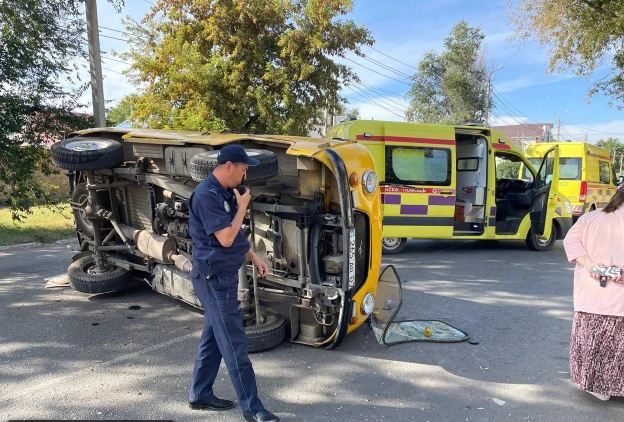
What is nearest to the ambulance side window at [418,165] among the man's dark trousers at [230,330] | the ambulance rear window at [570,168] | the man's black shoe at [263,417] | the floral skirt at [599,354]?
the ambulance rear window at [570,168]

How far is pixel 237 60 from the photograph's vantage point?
13.6 m

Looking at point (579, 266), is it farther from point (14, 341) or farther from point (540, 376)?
point (14, 341)

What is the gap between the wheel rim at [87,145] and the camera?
194 inches

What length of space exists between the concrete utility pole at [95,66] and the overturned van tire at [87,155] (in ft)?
13.6

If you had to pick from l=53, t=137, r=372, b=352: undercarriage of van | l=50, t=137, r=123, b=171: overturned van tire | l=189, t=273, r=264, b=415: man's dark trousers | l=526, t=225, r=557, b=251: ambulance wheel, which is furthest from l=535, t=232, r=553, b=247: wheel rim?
l=189, t=273, r=264, b=415: man's dark trousers

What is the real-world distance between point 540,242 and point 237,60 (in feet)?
30.6

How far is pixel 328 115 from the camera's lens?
17.0m

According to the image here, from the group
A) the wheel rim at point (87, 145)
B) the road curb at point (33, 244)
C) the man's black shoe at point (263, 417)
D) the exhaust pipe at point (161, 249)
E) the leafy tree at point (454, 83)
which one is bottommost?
the man's black shoe at point (263, 417)

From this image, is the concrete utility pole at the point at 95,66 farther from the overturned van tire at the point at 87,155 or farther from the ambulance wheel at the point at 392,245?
the ambulance wheel at the point at 392,245

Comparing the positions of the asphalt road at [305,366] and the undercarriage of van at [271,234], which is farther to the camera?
the undercarriage of van at [271,234]

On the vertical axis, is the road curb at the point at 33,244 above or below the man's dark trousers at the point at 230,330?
below

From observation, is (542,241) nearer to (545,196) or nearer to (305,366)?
(545,196)

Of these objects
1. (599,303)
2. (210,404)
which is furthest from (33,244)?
(599,303)

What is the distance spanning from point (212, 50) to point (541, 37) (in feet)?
31.5
